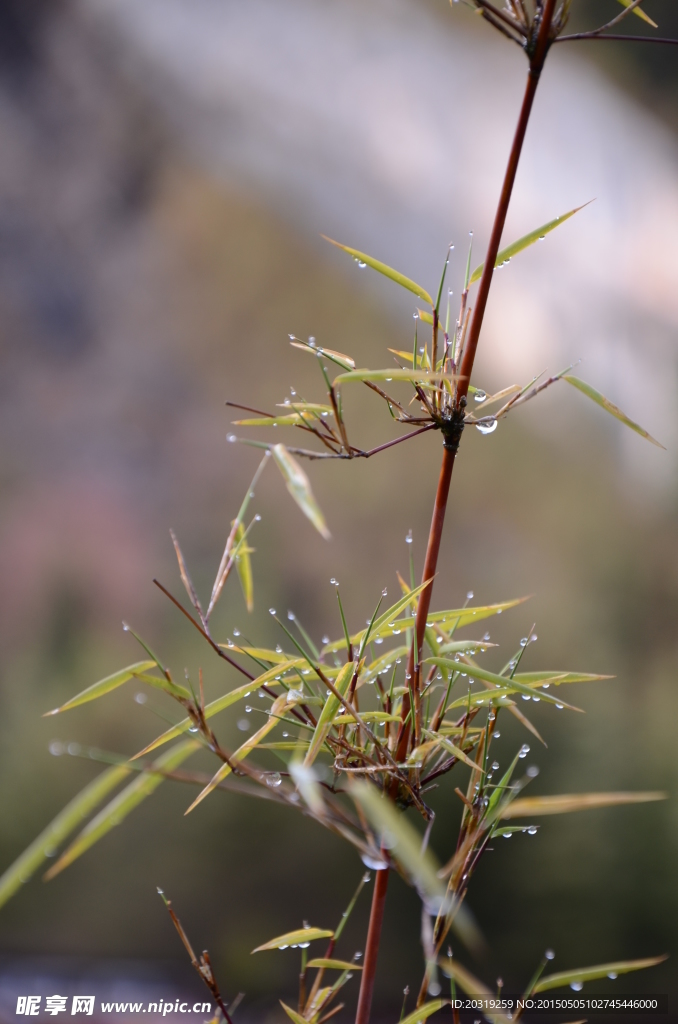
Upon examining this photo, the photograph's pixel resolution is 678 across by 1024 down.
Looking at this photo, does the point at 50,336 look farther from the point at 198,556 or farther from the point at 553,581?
the point at 553,581

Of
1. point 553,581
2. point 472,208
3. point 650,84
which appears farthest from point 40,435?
point 650,84

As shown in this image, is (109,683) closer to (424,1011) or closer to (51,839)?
(51,839)

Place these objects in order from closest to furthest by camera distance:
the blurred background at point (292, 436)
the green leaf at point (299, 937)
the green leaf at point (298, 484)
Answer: the green leaf at point (298, 484)
the green leaf at point (299, 937)
the blurred background at point (292, 436)

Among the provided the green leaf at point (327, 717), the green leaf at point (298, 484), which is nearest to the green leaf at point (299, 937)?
the green leaf at point (327, 717)

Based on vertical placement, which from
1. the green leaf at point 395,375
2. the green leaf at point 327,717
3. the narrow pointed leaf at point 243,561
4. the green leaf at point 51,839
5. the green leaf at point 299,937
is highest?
the green leaf at point 395,375

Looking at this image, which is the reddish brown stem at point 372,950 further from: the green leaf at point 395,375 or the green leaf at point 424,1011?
the green leaf at point 395,375

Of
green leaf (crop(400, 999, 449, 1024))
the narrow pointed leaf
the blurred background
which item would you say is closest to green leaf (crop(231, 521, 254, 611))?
the narrow pointed leaf

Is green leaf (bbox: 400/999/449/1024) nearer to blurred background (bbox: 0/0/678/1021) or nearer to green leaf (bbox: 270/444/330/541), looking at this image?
green leaf (bbox: 270/444/330/541)
